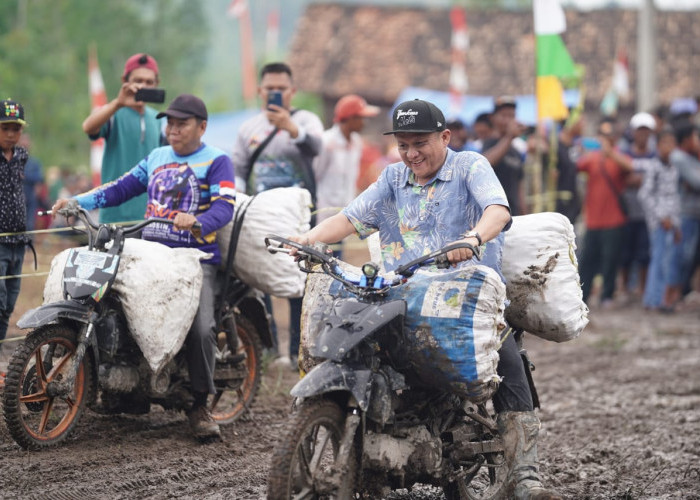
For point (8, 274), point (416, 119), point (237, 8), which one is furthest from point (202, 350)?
point (237, 8)

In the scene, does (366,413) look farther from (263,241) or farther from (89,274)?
(263,241)

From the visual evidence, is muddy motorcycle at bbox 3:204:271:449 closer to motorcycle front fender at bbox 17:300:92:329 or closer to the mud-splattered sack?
motorcycle front fender at bbox 17:300:92:329

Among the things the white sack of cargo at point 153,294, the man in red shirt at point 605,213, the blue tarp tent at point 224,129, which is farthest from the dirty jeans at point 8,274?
the blue tarp tent at point 224,129

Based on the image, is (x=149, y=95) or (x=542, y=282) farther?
(x=149, y=95)

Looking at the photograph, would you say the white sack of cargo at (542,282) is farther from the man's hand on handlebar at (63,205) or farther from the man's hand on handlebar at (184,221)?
A: the man's hand on handlebar at (63,205)

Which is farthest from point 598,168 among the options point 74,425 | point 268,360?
point 74,425

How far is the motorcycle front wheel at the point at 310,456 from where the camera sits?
457cm

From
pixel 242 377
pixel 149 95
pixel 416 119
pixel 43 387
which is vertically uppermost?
pixel 149 95

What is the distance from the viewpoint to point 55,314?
19.8ft

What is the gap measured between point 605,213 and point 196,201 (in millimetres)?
9444

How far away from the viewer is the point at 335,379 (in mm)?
4738

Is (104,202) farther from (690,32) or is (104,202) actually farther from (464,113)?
(690,32)

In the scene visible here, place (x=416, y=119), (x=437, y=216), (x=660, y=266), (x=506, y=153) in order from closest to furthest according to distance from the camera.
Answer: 1. (x=416, y=119)
2. (x=437, y=216)
3. (x=506, y=153)
4. (x=660, y=266)

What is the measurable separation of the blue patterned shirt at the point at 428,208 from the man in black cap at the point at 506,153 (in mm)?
5593
